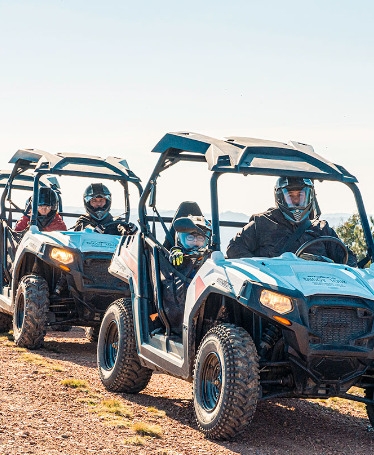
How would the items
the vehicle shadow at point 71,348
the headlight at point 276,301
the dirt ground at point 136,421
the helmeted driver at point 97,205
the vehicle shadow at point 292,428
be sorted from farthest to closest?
1. the helmeted driver at point 97,205
2. the vehicle shadow at point 71,348
3. the vehicle shadow at point 292,428
4. the dirt ground at point 136,421
5. the headlight at point 276,301

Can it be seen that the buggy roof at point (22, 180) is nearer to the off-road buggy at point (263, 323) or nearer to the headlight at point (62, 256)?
the headlight at point (62, 256)

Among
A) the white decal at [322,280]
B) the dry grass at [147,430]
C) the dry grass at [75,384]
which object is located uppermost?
the white decal at [322,280]

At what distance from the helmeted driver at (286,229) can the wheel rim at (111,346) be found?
64.3 inches

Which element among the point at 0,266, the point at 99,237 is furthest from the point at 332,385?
the point at 0,266

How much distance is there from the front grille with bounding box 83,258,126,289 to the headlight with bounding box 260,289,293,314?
467cm

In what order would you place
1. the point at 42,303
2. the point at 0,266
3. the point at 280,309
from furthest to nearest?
the point at 0,266, the point at 42,303, the point at 280,309

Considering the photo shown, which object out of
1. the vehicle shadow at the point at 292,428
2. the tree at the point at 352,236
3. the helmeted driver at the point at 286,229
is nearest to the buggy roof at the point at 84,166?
the vehicle shadow at the point at 292,428

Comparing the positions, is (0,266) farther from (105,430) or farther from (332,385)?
(332,385)

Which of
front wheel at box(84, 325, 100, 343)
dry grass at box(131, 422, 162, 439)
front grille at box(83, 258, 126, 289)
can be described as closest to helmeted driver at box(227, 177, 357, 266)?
dry grass at box(131, 422, 162, 439)

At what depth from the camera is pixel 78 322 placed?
10.9 m

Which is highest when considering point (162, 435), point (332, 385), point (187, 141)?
point (187, 141)

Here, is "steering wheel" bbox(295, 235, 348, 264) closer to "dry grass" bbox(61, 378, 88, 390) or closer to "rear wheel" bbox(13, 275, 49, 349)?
"dry grass" bbox(61, 378, 88, 390)

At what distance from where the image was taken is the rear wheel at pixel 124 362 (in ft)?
26.7

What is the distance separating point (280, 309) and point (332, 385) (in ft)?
2.20
